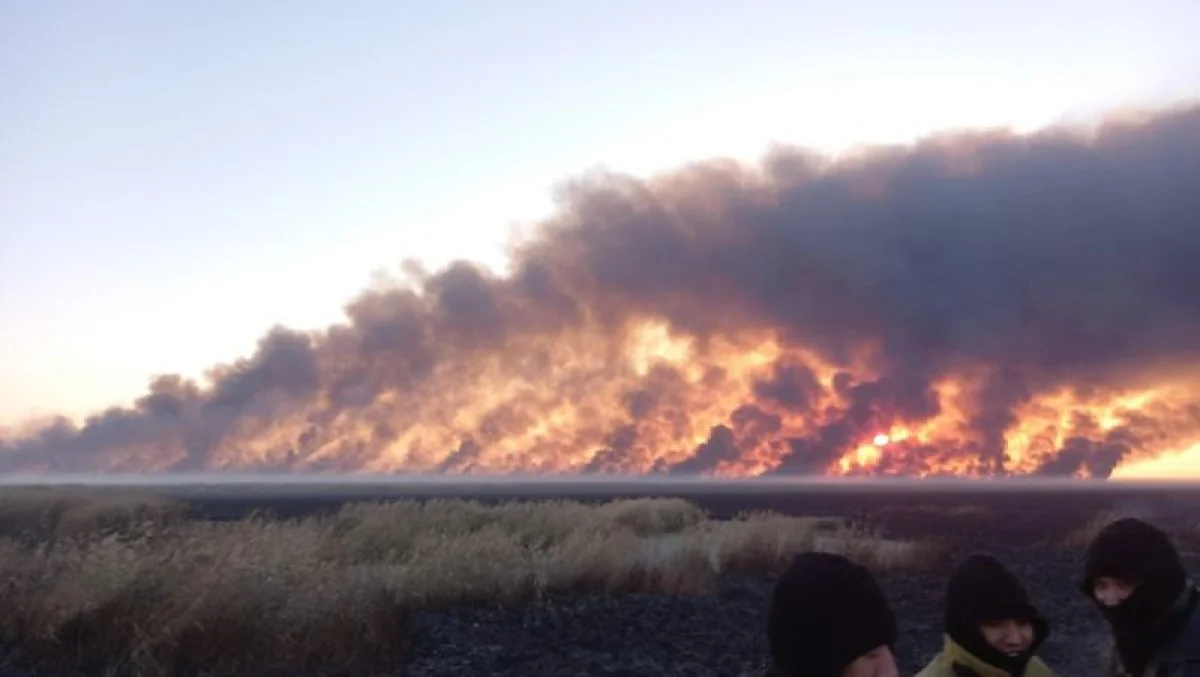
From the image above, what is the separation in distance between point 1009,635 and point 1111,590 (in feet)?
1.05

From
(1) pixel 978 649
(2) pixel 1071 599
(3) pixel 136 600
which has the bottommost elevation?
(2) pixel 1071 599

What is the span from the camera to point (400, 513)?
3161cm

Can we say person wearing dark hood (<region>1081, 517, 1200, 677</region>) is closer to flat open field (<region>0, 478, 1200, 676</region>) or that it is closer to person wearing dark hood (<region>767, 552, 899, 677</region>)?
person wearing dark hood (<region>767, 552, 899, 677</region>)

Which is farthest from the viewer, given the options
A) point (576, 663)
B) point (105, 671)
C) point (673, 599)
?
point (673, 599)

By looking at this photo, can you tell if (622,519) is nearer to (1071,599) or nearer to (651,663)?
(1071,599)

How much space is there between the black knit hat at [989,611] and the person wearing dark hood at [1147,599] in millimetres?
210

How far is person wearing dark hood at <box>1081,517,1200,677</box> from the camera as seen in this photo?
3461mm

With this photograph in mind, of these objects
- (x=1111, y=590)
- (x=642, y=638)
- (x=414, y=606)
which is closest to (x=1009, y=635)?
(x=1111, y=590)

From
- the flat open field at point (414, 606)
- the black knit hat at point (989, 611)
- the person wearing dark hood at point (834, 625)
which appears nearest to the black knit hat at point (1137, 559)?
the black knit hat at point (989, 611)

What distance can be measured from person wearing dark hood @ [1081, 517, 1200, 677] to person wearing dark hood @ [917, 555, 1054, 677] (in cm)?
22

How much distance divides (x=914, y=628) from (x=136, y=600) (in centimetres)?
1055

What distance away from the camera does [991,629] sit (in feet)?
12.0

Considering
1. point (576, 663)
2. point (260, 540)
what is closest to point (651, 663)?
point (576, 663)

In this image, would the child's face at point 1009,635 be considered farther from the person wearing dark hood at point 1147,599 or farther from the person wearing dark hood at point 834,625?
the person wearing dark hood at point 834,625
